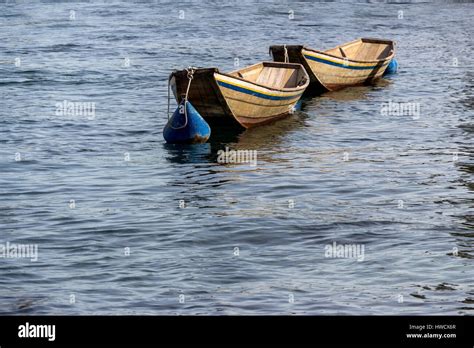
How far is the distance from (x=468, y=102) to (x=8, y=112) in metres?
17.2

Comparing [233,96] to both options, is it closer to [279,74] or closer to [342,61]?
[279,74]

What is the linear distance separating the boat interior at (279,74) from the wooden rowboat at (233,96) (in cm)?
51

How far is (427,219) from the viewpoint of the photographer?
1958 centimetres
